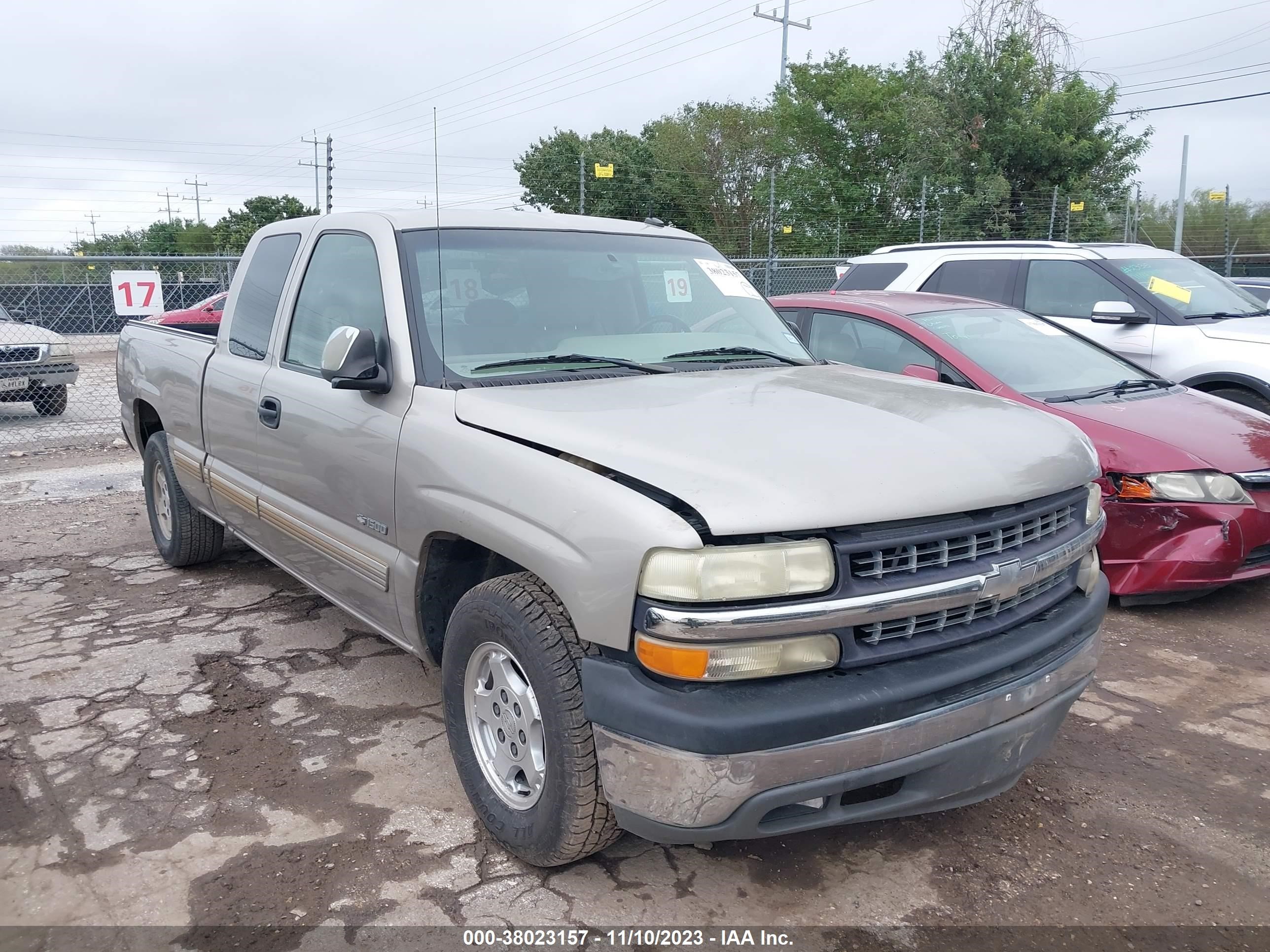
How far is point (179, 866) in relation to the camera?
9.37 feet

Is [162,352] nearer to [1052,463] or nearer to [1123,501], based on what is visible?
[1052,463]

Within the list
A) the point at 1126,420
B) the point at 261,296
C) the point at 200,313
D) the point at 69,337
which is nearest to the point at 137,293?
the point at 200,313

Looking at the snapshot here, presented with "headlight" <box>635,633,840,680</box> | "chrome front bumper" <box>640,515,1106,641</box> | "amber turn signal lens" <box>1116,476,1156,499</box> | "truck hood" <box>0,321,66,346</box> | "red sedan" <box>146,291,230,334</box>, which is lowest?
"amber turn signal lens" <box>1116,476,1156,499</box>

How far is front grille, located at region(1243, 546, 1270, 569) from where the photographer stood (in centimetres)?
493

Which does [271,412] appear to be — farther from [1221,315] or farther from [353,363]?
[1221,315]

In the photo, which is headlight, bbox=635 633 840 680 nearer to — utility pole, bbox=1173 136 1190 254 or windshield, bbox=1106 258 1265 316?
windshield, bbox=1106 258 1265 316

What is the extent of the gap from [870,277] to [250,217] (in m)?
42.1

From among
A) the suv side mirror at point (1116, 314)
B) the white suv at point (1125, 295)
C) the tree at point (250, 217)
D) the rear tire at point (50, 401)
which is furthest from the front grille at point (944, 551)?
the tree at point (250, 217)

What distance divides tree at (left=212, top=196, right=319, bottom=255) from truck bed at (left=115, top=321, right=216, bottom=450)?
115 ft

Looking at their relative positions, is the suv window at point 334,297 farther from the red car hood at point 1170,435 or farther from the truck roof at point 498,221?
the red car hood at point 1170,435

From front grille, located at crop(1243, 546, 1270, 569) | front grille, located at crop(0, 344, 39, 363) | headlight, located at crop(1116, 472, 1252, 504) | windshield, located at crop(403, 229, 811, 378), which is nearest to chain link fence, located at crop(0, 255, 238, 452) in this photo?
front grille, located at crop(0, 344, 39, 363)

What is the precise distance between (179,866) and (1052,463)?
2.70 metres

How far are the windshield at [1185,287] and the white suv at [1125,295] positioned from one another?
10 mm

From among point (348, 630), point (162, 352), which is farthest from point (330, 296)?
point (162, 352)
